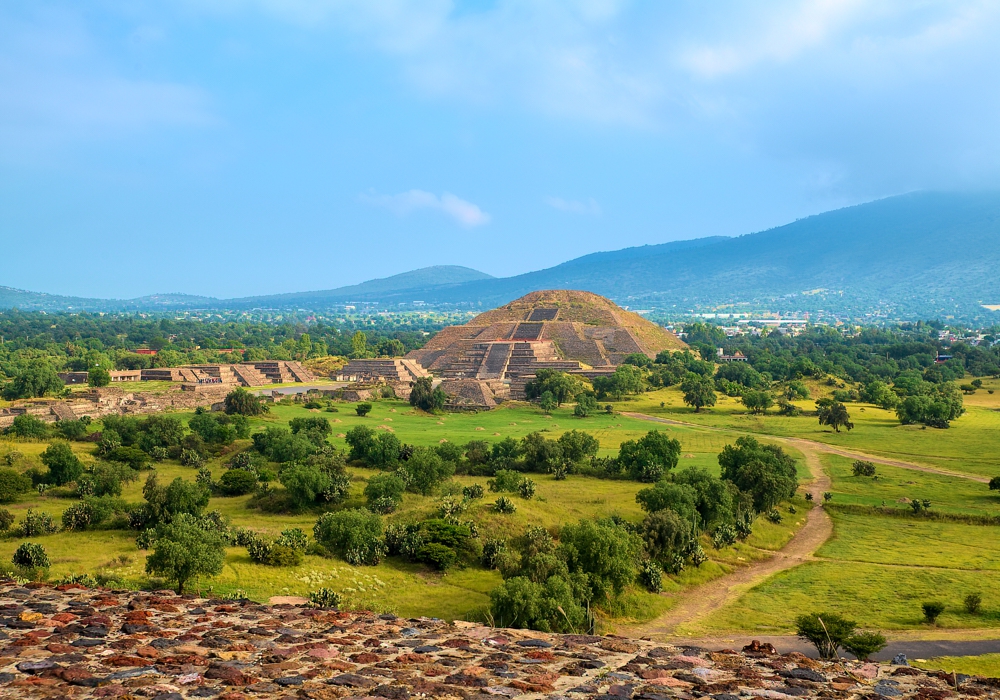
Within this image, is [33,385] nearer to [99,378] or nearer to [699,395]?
[99,378]

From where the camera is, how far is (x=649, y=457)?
50.2 m

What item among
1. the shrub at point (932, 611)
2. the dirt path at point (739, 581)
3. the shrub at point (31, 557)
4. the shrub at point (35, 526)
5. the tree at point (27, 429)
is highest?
the tree at point (27, 429)

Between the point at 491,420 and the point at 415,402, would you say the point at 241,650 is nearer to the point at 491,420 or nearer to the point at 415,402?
the point at 491,420

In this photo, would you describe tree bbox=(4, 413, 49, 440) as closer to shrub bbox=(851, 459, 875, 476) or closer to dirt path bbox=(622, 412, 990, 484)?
dirt path bbox=(622, 412, 990, 484)

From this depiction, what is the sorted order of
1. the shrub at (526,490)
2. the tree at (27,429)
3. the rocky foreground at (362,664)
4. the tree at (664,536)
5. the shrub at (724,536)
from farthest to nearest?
the tree at (27,429) < the shrub at (526,490) < the shrub at (724,536) < the tree at (664,536) < the rocky foreground at (362,664)

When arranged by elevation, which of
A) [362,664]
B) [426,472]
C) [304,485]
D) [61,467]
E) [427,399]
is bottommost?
[426,472]

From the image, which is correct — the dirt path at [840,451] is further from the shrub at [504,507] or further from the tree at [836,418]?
the shrub at [504,507]

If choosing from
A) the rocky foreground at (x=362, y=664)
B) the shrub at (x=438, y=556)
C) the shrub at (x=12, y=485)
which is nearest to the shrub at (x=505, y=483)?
the shrub at (x=438, y=556)

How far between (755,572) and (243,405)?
4769 cm

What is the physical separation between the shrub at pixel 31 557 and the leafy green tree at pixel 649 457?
3267cm

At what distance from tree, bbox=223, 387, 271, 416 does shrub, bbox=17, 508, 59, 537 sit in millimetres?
Result: 34148

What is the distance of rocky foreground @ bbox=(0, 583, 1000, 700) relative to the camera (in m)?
9.73

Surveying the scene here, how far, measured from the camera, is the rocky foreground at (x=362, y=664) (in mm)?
9734

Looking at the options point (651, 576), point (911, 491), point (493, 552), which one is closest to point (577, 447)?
point (911, 491)
